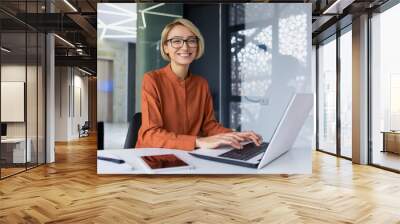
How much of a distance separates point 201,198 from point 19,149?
380 cm

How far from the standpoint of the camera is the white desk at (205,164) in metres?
5.13

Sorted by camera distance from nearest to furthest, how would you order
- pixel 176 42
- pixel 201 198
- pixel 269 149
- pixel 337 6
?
pixel 201 198, pixel 269 149, pixel 176 42, pixel 337 6

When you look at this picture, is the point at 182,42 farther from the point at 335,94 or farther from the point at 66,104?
the point at 66,104

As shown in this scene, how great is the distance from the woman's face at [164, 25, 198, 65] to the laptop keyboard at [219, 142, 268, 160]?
140 centimetres

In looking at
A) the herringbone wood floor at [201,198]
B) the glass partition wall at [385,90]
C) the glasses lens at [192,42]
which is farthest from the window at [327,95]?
the glasses lens at [192,42]

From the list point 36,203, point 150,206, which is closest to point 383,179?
point 150,206

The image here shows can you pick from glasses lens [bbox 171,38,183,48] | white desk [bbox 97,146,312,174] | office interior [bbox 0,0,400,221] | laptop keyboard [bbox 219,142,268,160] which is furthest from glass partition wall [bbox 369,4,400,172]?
glasses lens [bbox 171,38,183,48]

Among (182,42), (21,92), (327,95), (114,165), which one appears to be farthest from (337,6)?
(21,92)

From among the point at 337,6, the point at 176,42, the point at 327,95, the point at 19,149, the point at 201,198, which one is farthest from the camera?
the point at 327,95

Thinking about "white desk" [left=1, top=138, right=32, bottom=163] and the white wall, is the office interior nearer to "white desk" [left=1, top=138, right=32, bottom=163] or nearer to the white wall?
"white desk" [left=1, top=138, right=32, bottom=163]

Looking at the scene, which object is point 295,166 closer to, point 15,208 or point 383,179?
point 383,179

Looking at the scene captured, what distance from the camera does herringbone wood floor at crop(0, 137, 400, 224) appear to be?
140 inches

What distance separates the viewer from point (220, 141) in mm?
5121

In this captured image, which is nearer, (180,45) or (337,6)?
(180,45)
